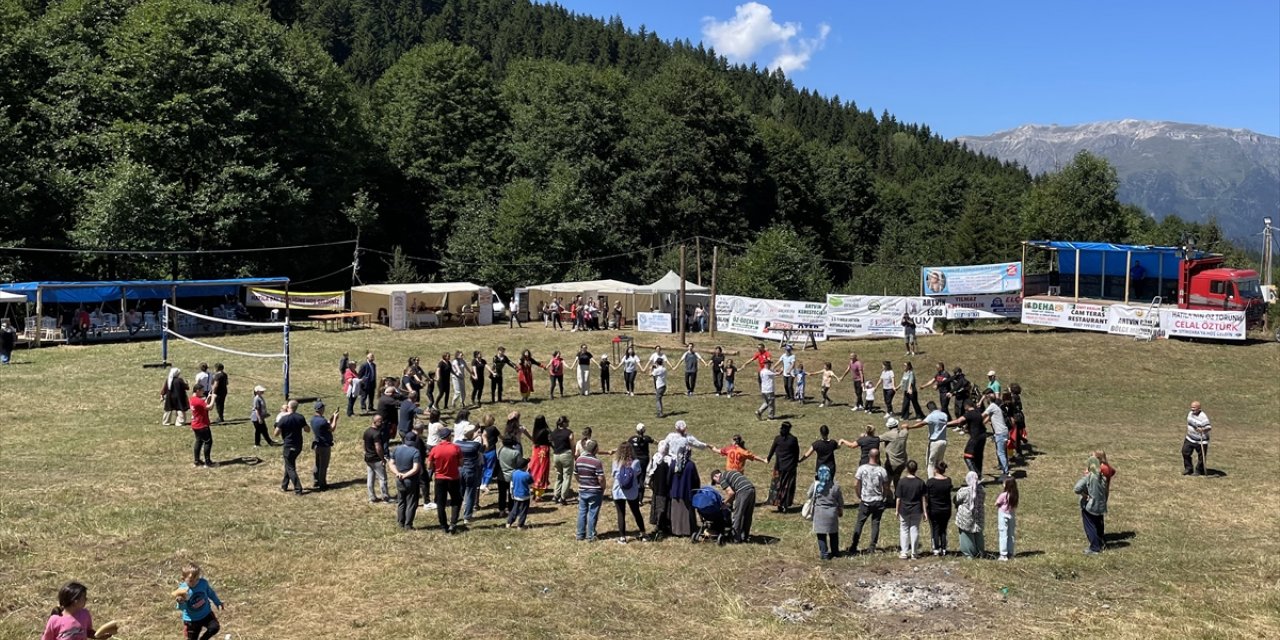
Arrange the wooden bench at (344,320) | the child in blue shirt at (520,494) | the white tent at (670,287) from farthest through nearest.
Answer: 1. the white tent at (670,287)
2. the wooden bench at (344,320)
3. the child in blue shirt at (520,494)

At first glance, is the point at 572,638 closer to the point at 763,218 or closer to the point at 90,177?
the point at 90,177

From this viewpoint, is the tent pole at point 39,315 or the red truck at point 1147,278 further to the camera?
the red truck at point 1147,278

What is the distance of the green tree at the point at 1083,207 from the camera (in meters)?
74.4

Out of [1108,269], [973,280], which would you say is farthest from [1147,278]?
[973,280]

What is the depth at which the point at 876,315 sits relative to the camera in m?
41.4

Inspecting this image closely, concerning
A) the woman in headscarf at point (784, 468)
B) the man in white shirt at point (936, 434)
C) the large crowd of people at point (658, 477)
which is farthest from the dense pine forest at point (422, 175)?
the woman in headscarf at point (784, 468)

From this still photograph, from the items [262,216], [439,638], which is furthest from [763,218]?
[439,638]

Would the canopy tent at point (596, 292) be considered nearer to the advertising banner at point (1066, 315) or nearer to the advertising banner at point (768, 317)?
the advertising banner at point (768, 317)

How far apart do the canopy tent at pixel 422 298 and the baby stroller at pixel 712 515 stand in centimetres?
3309

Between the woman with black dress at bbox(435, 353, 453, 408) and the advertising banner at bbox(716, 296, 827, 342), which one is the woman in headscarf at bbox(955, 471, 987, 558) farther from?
the advertising banner at bbox(716, 296, 827, 342)

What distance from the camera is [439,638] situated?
35.2ft

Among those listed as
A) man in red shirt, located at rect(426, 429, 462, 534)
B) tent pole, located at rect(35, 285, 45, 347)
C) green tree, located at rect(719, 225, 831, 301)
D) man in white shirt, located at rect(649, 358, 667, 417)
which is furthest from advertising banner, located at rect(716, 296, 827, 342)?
tent pole, located at rect(35, 285, 45, 347)

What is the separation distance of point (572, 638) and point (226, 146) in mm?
47878

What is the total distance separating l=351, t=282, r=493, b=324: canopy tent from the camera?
153 ft
